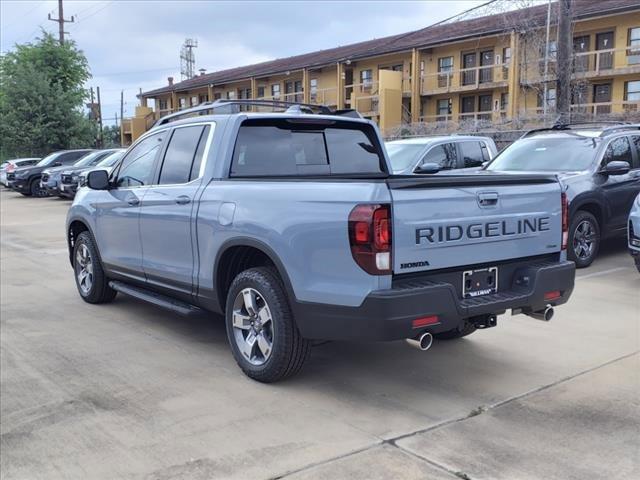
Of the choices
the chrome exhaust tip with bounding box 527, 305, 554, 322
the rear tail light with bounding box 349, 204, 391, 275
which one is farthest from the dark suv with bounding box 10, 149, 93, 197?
the rear tail light with bounding box 349, 204, 391, 275

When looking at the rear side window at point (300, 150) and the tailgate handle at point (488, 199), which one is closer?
the tailgate handle at point (488, 199)

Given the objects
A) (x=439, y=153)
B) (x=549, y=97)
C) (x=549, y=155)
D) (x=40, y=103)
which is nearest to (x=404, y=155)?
(x=439, y=153)

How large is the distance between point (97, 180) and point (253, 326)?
272cm

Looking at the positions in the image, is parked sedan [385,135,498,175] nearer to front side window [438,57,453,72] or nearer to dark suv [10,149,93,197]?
dark suv [10,149,93,197]

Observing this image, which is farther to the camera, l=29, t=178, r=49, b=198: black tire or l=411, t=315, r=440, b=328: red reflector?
l=29, t=178, r=49, b=198: black tire

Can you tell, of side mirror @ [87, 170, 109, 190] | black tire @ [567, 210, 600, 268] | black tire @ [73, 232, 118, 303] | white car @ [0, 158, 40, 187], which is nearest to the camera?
side mirror @ [87, 170, 109, 190]

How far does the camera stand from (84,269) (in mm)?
7281

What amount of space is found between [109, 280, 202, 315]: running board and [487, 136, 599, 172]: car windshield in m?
5.92

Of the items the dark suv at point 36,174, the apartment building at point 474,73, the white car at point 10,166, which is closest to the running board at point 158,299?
the dark suv at point 36,174

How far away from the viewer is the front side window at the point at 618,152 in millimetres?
9469

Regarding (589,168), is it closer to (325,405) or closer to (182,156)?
(182,156)

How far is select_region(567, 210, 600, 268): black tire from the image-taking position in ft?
28.9

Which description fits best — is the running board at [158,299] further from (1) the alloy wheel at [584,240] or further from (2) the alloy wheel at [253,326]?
(1) the alloy wheel at [584,240]

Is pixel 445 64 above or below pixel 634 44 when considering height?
above
